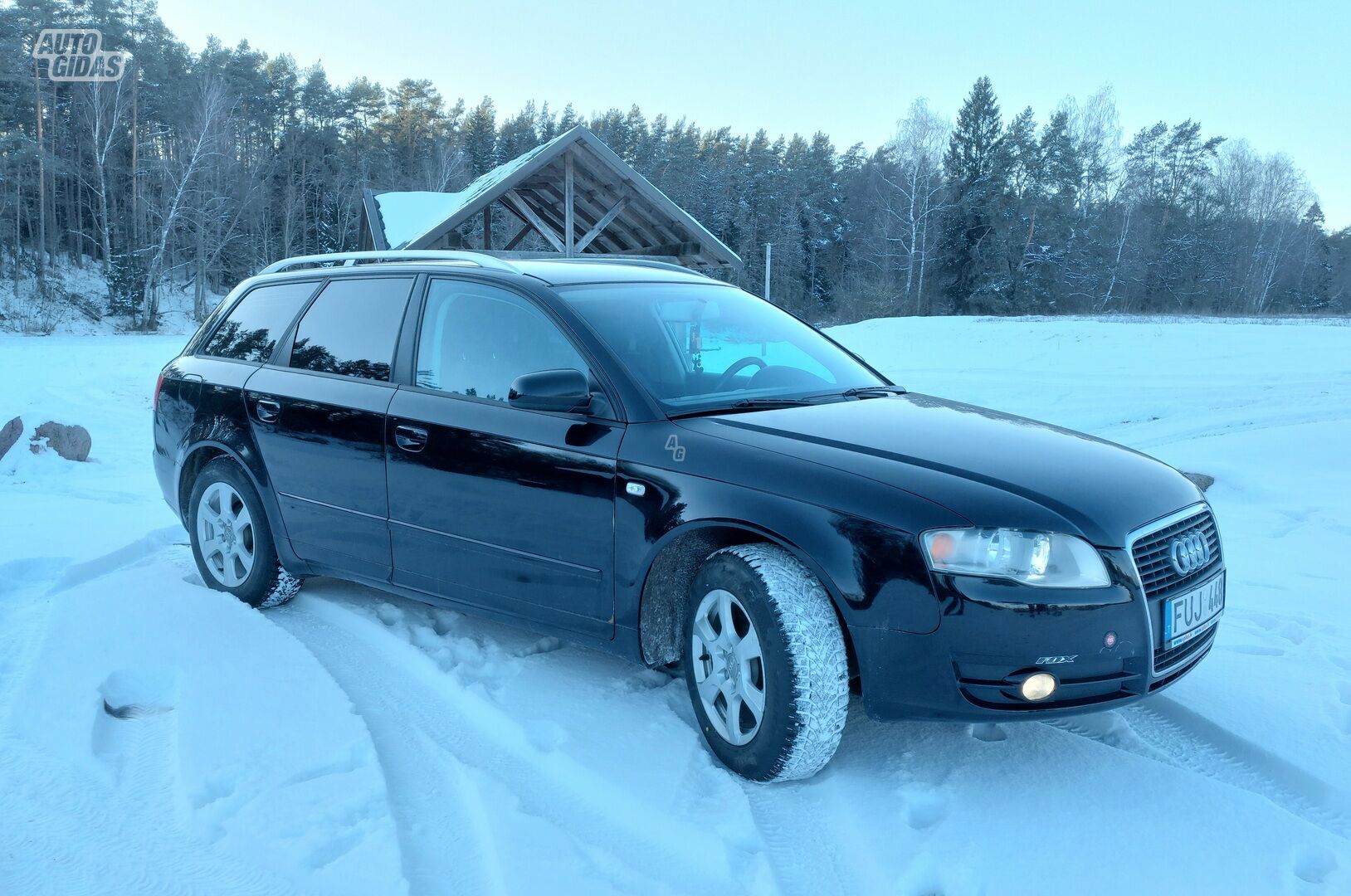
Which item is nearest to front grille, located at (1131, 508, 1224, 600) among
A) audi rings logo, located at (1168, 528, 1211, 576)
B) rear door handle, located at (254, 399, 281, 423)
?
audi rings logo, located at (1168, 528, 1211, 576)

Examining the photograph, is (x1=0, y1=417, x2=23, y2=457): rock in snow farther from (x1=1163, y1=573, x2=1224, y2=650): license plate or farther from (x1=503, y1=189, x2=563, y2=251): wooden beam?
(x1=1163, y1=573, x2=1224, y2=650): license plate

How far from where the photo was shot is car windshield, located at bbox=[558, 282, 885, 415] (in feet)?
11.6

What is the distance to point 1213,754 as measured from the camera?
3.13 m

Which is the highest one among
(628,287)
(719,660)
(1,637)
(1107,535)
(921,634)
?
(628,287)

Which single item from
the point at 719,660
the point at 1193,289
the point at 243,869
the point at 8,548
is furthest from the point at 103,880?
the point at 1193,289

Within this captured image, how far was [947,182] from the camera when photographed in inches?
1997

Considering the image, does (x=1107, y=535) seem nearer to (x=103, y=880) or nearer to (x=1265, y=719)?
(x=1265, y=719)

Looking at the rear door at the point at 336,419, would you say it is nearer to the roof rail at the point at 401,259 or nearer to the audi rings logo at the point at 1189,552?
the roof rail at the point at 401,259

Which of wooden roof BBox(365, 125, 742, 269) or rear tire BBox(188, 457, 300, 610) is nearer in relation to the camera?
rear tire BBox(188, 457, 300, 610)

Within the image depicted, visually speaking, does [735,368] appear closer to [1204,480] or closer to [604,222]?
[1204,480]

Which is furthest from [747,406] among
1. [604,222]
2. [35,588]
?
[604,222]

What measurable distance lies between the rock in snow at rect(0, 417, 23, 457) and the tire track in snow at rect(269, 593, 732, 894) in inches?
244

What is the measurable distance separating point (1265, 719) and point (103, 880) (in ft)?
11.9

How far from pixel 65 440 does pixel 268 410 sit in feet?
16.6
